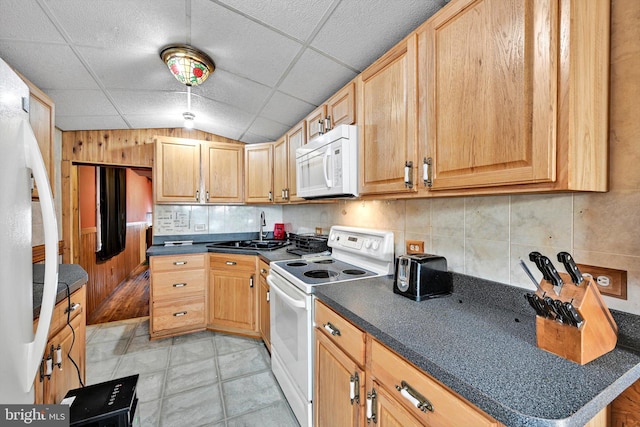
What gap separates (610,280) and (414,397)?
74 cm

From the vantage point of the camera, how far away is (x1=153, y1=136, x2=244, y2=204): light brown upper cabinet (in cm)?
293

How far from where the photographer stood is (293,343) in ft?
5.46

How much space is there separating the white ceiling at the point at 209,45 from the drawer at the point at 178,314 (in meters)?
1.97

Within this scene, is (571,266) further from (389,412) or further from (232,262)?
(232,262)

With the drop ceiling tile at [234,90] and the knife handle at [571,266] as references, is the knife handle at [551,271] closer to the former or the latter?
the knife handle at [571,266]

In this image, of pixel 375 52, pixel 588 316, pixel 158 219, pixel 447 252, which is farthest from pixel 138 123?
pixel 588 316

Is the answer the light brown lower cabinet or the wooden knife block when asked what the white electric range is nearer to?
the wooden knife block

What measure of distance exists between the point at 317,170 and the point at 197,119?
73.4 inches

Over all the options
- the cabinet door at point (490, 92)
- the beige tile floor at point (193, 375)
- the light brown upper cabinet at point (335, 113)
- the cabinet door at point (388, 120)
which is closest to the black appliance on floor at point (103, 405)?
the beige tile floor at point (193, 375)

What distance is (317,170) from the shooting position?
1.89 meters

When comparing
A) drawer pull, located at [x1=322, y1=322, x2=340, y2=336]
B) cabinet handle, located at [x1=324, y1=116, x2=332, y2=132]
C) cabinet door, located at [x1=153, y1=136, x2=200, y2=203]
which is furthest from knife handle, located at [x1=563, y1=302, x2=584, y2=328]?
cabinet door, located at [x1=153, y1=136, x2=200, y2=203]

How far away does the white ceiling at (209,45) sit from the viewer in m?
1.34

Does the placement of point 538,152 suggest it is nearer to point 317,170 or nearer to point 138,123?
point 317,170

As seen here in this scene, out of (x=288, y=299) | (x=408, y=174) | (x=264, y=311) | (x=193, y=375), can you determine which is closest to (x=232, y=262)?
(x=264, y=311)
